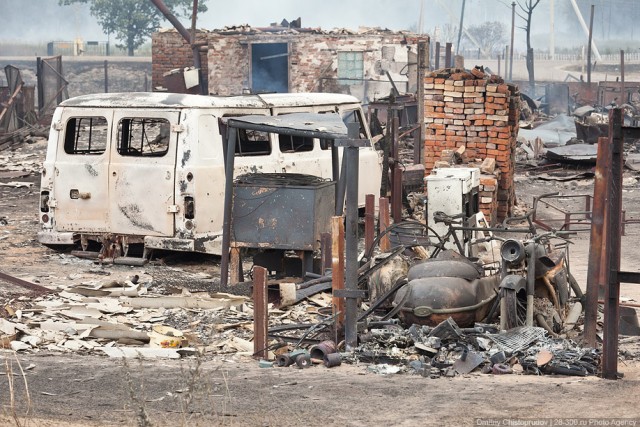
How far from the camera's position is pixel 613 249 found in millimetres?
7148

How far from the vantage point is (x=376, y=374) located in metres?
7.55

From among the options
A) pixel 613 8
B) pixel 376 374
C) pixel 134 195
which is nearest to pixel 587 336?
pixel 376 374

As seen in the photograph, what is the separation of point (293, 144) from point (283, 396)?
661 cm

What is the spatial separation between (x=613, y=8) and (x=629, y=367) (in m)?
114

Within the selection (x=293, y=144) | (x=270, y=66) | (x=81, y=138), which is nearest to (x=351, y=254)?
(x=293, y=144)

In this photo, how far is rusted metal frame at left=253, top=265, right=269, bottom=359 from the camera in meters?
8.23

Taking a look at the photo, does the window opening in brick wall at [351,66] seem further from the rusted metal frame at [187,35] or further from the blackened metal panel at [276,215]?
the blackened metal panel at [276,215]

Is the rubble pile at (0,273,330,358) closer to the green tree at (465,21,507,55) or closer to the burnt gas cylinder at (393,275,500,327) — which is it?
the burnt gas cylinder at (393,275,500,327)

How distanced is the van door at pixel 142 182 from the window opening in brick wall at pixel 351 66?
22184 mm

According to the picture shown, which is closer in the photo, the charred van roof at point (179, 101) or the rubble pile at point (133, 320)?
the rubble pile at point (133, 320)

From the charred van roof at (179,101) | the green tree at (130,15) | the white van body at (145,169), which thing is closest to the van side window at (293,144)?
the white van body at (145,169)

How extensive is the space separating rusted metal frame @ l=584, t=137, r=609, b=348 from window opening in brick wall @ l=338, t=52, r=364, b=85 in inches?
1023

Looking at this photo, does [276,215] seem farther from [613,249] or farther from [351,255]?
[613,249]

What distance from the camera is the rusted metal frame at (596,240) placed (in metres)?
8.12
